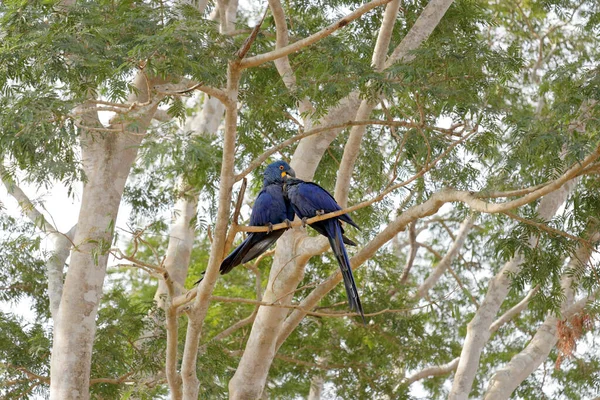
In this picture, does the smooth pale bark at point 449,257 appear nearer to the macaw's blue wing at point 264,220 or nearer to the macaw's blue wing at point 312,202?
the macaw's blue wing at point 264,220

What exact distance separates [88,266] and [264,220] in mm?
2257

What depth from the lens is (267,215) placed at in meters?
4.95

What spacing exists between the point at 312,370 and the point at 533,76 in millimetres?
4532

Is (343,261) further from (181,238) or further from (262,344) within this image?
(181,238)

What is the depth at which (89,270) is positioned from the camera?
6.65 m

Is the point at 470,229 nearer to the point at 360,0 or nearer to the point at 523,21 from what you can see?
the point at 523,21

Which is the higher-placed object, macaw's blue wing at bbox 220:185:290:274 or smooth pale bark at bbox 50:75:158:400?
smooth pale bark at bbox 50:75:158:400

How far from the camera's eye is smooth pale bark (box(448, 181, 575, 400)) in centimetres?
800

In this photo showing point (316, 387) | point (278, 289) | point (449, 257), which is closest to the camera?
point (278, 289)

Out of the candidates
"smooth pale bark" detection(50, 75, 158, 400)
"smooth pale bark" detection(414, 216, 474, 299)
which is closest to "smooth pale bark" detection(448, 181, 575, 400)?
"smooth pale bark" detection(414, 216, 474, 299)

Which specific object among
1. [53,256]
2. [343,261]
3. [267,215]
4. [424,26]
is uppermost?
[424,26]

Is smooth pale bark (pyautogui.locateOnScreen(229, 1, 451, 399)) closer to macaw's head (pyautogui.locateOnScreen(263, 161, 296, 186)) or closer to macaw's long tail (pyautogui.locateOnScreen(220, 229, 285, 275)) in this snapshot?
macaw's head (pyautogui.locateOnScreen(263, 161, 296, 186))

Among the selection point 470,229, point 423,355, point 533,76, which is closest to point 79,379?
point 423,355

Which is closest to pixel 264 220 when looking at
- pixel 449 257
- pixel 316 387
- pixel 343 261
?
pixel 343 261
